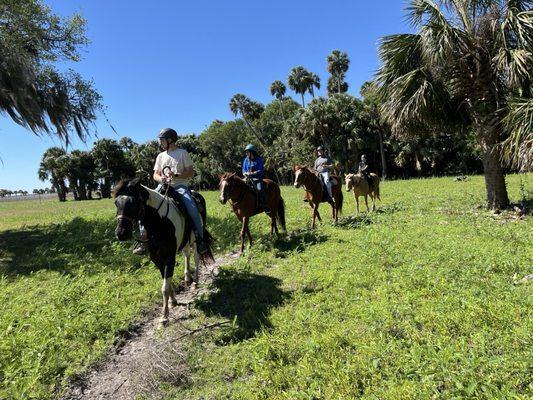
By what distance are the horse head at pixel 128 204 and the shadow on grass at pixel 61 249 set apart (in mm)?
4142

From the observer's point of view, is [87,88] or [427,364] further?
[87,88]

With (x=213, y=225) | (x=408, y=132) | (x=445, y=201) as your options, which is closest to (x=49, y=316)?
(x=213, y=225)

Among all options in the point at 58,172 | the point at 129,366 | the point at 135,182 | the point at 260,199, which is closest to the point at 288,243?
the point at 260,199

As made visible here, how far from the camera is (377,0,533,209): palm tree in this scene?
373 inches

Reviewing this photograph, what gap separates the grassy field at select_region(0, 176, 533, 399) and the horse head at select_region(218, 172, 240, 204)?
1484mm

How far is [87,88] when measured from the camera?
15352 millimetres

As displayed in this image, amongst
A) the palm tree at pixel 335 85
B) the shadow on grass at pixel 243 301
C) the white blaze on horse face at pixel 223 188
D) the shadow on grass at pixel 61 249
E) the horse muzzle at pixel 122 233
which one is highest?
the palm tree at pixel 335 85

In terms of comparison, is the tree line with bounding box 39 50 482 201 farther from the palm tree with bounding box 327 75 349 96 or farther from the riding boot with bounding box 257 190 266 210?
the riding boot with bounding box 257 190 266 210

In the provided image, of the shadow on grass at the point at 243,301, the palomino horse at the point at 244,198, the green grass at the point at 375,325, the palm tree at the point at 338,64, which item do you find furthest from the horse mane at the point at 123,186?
the palm tree at the point at 338,64

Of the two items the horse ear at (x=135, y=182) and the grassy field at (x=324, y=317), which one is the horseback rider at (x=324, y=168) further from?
the horse ear at (x=135, y=182)

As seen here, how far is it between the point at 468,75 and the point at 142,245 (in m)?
10.7

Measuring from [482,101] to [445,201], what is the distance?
15.5 feet

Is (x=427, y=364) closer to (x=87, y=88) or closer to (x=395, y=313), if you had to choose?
(x=395, y=313)

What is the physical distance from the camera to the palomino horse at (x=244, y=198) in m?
8.55
